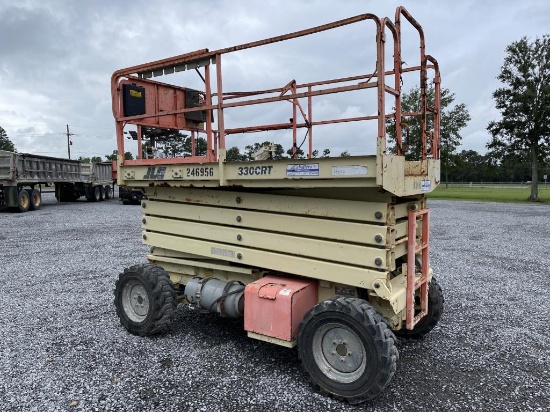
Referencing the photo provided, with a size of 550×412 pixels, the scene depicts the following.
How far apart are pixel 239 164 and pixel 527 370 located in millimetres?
3439

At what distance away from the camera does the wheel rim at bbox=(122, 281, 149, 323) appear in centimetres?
475

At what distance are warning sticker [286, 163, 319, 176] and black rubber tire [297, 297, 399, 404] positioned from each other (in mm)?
1117

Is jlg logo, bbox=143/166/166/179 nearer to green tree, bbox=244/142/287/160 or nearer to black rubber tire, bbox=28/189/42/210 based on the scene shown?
→ green tree, bbox=244/142/287/160

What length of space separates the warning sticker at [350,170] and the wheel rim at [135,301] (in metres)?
2.74

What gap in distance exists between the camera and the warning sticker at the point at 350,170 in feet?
10.4

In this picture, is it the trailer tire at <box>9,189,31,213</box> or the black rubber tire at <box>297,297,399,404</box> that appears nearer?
the black rubber tire at <box>297,297,399,404</box>

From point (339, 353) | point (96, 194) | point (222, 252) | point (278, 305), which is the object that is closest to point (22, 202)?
point (96, 194)

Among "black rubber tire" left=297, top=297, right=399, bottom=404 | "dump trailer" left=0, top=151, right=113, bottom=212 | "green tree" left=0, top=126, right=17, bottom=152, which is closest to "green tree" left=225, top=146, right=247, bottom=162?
"black rubber tire" left=297, top=297, right=399, bottom=404

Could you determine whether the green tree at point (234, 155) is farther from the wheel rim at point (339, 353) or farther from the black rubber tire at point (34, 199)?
the black rubber tire at point (34, 199)

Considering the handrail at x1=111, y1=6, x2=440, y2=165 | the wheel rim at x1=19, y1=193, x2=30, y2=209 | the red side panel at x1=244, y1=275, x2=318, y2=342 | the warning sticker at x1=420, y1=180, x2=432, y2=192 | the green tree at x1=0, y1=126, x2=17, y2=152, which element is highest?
the green tree at x1=0, y1=126, x2=17, y2=152

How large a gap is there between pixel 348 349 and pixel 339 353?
0.09 metres

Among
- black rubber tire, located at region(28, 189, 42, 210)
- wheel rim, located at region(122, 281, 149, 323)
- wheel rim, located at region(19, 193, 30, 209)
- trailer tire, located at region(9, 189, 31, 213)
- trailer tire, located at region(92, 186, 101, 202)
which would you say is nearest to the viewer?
wheel rim, located at region(122, 281, 149, 323)

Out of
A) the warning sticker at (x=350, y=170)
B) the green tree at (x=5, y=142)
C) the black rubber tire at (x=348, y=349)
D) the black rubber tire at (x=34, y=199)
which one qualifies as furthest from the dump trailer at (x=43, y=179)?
the green tree at (x=5, y=142)

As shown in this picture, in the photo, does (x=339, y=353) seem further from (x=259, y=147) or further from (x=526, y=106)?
(x=526, y=106)
